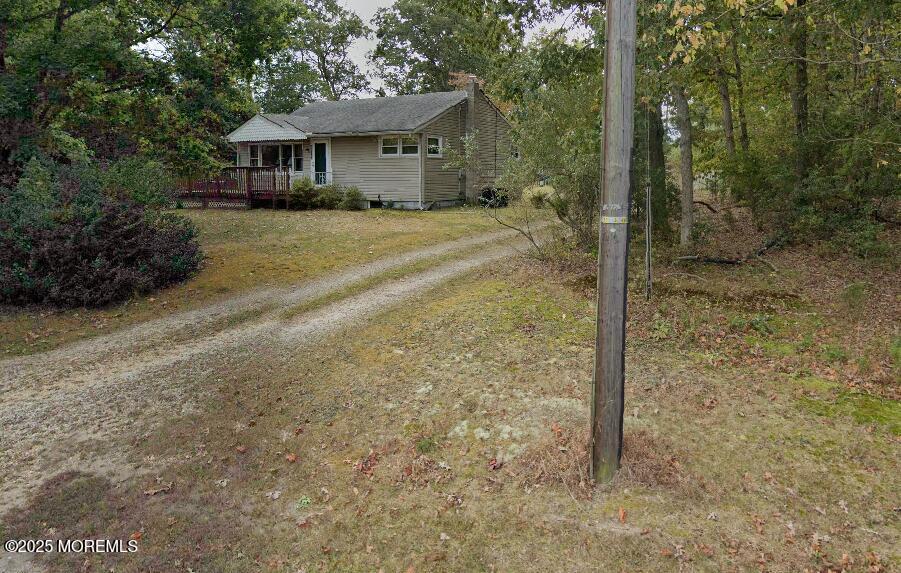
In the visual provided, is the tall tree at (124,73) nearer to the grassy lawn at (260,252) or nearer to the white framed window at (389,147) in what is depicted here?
the grassy lawn at (260,252)

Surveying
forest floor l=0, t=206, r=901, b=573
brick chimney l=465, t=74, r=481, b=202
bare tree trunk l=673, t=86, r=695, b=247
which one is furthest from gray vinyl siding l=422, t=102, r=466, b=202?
forest floor l=0, t=206, r=901, b=573

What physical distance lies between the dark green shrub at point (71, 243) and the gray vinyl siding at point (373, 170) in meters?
13.0

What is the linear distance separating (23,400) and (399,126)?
17265mm

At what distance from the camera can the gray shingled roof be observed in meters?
22.0

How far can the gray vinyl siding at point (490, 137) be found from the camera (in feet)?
80.8

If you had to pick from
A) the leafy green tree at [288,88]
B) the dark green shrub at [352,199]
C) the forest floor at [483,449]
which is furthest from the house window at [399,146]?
the leafy green tree at [288,88]

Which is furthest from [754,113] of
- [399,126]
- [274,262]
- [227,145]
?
[227,145]

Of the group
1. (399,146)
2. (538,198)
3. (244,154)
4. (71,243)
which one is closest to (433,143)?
(399,146)

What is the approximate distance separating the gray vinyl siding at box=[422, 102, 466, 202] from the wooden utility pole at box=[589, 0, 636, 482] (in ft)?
58.3

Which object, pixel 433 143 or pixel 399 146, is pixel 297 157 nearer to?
pixel 399 146

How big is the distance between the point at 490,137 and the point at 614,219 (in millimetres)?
23418

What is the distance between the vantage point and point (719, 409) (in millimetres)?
5203

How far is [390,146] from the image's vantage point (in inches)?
880

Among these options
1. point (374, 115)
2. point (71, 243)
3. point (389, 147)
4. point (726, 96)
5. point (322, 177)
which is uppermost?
point (374, 115)
